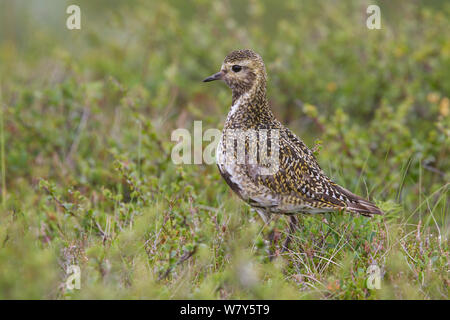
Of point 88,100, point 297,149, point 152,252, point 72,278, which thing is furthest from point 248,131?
point 88,100

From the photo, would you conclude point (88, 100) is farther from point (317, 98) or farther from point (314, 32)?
point (314, 32)

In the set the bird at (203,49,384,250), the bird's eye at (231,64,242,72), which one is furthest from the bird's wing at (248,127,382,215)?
the bird's eye at (231,64,242,72)

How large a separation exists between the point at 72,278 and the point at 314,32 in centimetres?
754

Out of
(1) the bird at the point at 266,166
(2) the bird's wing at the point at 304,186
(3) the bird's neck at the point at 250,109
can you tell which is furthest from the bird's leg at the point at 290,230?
(3) the bird's neck at the point at 250,109

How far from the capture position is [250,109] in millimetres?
5223

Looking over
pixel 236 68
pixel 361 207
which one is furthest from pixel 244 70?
pixel 361 207

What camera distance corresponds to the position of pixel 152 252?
4.56 m

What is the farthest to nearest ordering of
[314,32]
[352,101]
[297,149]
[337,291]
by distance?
[314,32] → [352,101] → [297,149] → [337,291]

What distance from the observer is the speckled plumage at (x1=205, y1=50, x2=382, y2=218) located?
15.7ft

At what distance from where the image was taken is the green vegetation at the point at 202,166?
416cm

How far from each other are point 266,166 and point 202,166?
1.78 metres

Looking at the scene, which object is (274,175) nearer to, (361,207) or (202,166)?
(361,207)

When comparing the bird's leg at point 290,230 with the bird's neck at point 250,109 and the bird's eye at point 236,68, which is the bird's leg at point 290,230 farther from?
the bird's eye at point 236,68
